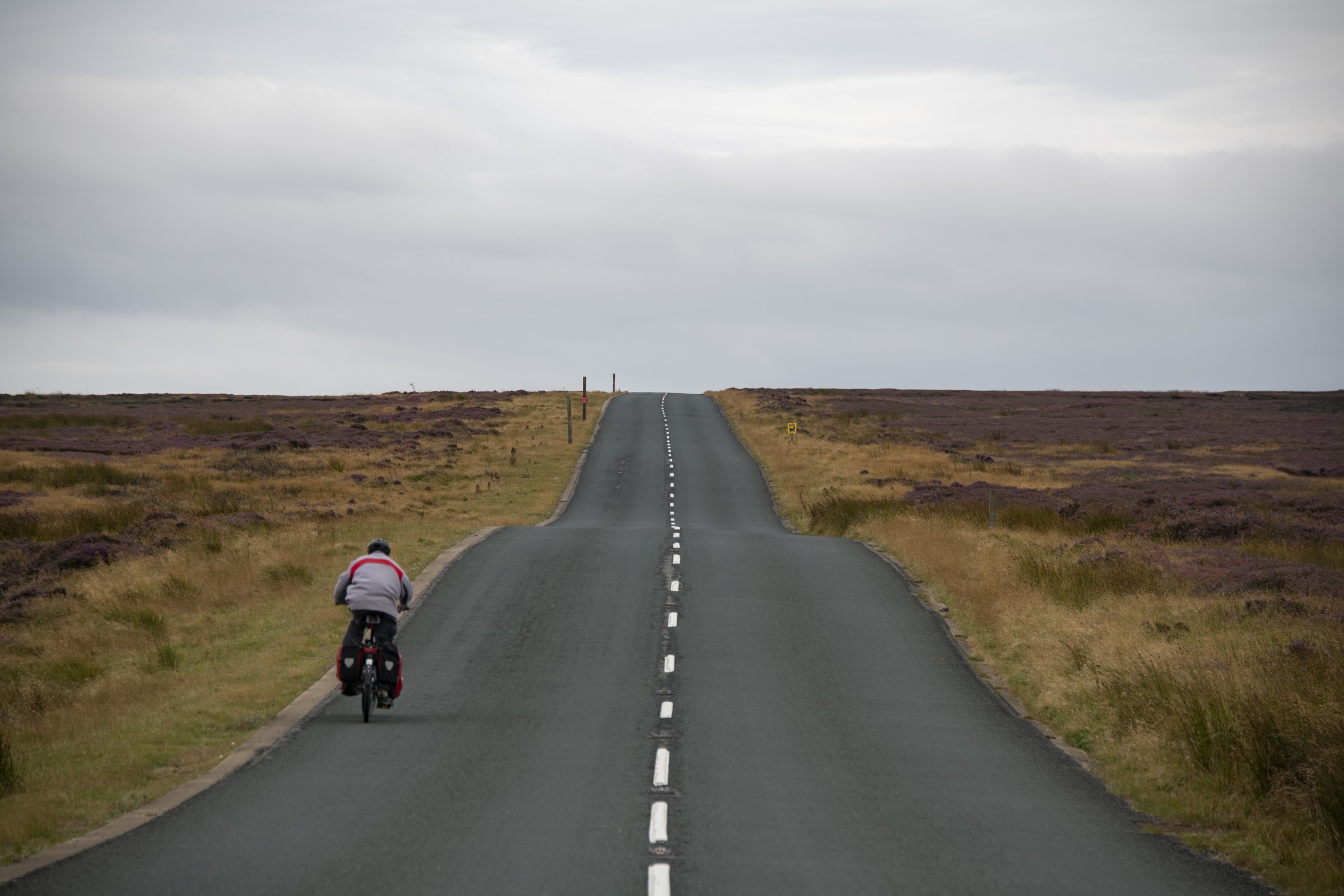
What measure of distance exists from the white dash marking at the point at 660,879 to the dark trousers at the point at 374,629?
17.9 ft

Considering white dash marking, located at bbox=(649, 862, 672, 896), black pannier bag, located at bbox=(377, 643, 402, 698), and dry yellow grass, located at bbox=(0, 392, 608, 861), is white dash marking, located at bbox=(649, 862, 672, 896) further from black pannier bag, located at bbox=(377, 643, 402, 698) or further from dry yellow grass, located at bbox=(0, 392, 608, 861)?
black pannier bag, located at bbox=(377, 643, 402, 698)

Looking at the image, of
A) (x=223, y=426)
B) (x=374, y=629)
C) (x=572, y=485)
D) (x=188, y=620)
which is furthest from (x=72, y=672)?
(x=223, y=426)

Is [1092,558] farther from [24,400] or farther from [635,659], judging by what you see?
[24,400]

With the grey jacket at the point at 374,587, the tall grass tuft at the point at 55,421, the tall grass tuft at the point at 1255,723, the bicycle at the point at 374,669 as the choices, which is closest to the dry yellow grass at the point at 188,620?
the bicycle at the point at 374,669

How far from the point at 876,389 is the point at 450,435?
72746mm

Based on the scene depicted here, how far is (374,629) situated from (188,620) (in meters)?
8.39

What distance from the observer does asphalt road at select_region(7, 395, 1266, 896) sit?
774 centimetres

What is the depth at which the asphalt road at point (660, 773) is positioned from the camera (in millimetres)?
7742

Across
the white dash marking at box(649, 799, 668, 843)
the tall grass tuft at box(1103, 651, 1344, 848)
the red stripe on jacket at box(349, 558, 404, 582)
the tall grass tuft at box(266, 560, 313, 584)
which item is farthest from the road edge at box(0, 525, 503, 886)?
the tall grass tuft at box(1103, 651, 1344, 848)

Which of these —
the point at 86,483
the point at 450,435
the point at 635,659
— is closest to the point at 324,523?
the point at 86,483

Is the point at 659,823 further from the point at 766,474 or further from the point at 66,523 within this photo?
the point at 766,474

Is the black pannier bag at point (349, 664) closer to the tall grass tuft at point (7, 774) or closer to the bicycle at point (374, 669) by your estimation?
the bicycle at point (374, 669)

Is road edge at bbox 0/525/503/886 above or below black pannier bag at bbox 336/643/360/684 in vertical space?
below

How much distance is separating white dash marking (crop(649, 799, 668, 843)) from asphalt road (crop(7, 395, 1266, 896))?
26 millimetres
